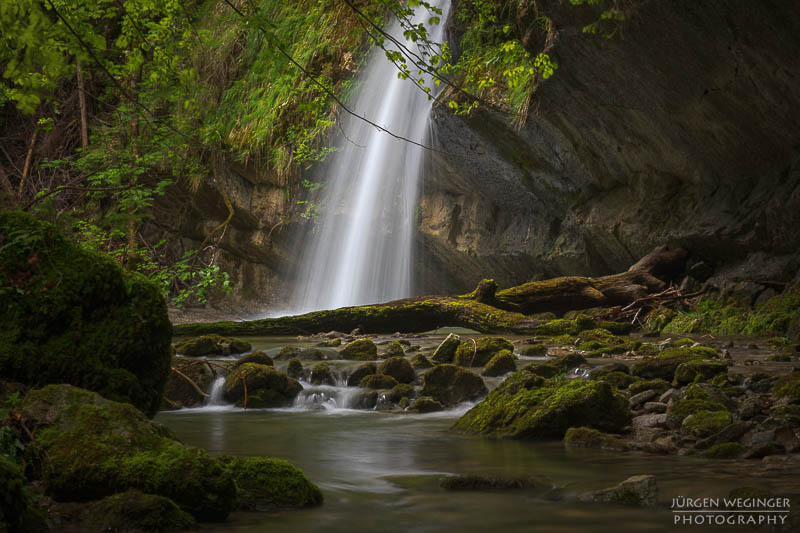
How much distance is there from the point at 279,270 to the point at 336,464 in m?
16.1

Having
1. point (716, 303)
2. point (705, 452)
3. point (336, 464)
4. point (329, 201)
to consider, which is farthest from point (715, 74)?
point (329, 201)

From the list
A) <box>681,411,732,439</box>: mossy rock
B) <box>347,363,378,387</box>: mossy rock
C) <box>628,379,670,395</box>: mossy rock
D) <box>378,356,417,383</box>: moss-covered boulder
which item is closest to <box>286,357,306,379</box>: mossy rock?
<box>347,363,378,387</box>: mossy rock

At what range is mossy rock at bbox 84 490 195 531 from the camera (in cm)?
256

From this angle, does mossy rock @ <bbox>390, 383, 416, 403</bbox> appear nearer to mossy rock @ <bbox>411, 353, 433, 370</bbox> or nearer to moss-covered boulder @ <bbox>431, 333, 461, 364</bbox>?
mossy rock @ <bbox>411, 353, 433, 370</bbox>

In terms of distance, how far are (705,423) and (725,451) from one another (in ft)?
1.43

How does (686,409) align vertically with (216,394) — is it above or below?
above

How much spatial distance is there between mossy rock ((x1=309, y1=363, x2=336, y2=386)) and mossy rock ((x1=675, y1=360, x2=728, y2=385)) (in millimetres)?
3753

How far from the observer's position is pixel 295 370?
7.88m

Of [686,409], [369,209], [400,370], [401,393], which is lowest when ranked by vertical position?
[401,393]

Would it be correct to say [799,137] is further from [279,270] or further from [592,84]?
[279,270]

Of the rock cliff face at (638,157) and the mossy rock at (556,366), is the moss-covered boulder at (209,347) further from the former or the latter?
the rock cliff face at (638,157)

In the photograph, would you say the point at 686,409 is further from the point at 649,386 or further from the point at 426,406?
the point at 426,406

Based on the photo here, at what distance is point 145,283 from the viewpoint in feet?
14.4

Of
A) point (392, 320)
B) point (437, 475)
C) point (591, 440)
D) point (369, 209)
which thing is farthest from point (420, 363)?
point (369, 209)
